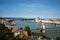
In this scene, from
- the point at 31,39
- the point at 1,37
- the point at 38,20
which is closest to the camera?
the point at 1,37

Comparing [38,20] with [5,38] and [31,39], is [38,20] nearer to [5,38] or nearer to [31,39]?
[31,39]

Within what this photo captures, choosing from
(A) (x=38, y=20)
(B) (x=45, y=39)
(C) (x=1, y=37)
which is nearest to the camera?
(C) (x=1, y=37)

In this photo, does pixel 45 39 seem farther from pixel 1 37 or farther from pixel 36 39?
pixel 1 37

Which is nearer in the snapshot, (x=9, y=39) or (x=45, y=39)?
(x=9, y=39)

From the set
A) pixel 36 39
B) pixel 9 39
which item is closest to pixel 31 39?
pixel 36 39

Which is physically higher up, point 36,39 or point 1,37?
point 1,37

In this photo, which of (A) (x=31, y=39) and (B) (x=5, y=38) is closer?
(B) (x=5, y=38)

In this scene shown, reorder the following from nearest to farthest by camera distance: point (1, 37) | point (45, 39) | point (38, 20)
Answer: point (1, 37) < point (45, 39) < point (38, 20)

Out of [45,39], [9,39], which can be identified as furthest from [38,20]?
[9,39]

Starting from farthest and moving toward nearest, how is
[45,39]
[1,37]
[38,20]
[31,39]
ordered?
[38,20]
[45,39]
[31,39]
[1,37]
